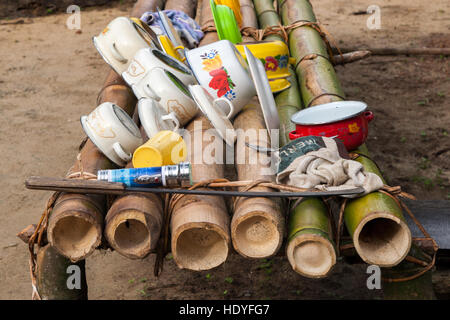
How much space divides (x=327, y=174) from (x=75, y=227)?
0.92 metres

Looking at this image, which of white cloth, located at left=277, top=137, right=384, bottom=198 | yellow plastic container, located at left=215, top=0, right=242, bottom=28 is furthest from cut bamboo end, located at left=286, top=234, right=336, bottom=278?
yellow plastic container, located at left=215, top=0, right=242, bottom=28

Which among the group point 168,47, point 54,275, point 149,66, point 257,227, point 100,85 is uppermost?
point 149,66

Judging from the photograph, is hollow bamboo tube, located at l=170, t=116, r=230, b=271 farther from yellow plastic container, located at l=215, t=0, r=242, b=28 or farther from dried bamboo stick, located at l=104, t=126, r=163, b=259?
yellow plastic container, located at l=215, t=0, r=242, b=28

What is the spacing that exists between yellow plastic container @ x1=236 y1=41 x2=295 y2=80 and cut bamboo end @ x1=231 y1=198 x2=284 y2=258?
53.7 inches

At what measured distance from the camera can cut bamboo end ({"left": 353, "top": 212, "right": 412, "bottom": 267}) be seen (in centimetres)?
182

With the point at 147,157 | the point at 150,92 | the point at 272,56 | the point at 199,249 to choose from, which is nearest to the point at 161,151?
the point at 147,157

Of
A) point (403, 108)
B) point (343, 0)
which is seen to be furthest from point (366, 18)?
point (403, 108)

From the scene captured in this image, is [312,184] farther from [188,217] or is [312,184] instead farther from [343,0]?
[343,0]

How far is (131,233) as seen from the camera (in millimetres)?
1964

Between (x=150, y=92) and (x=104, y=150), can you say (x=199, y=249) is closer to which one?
(x=104, y=150)

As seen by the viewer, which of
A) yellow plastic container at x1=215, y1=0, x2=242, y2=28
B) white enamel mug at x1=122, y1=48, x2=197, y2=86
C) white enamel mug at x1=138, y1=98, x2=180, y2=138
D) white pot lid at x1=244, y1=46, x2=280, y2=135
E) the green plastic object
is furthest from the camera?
yellow plastic container at x1=215, y1=0, x2=242, y2=28

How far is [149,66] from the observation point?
102 inches

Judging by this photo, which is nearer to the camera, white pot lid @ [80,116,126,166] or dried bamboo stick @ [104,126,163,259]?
dried bamboo stick @ [104,126,163,259]

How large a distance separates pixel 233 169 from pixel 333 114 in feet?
1.74
